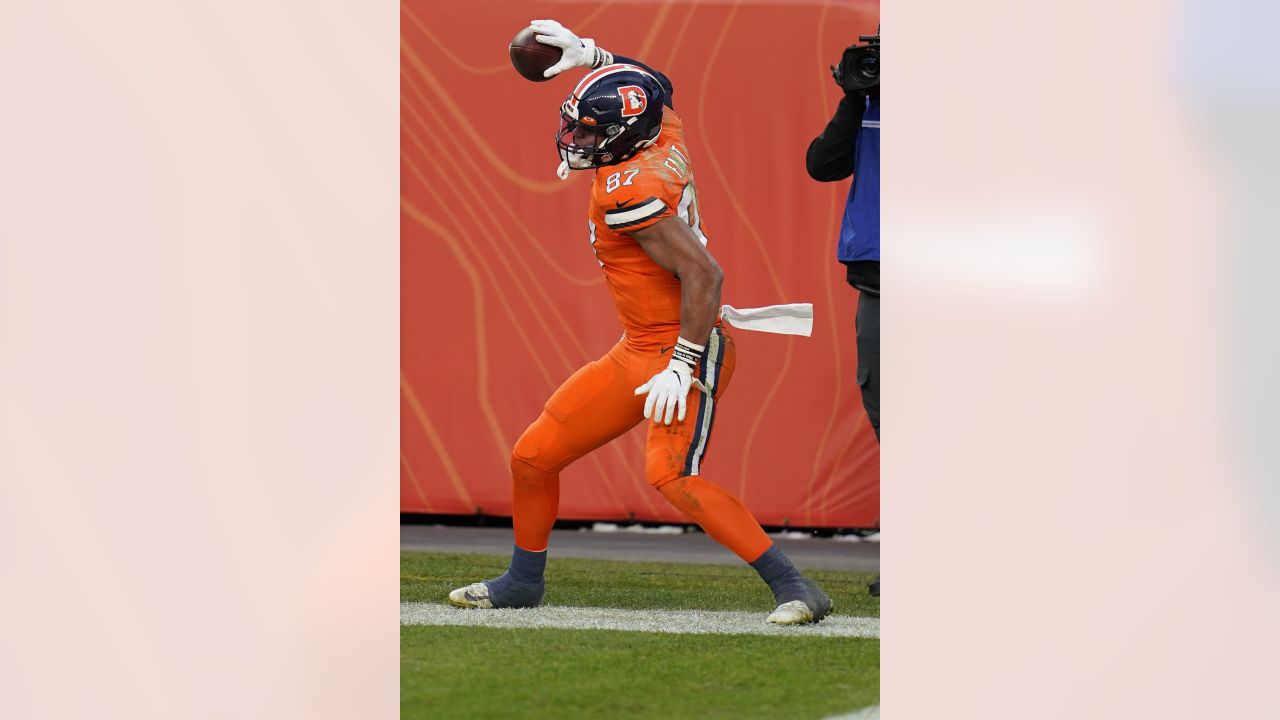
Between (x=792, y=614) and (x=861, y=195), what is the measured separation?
141 cm

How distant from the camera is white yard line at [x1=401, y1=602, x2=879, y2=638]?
3451 mm

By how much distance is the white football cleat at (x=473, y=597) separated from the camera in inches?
148

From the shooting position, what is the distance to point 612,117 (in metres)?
3.50

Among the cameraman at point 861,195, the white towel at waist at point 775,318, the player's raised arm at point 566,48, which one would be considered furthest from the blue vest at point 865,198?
the player's raised arm at point 566,48

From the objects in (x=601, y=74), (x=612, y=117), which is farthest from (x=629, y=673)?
(x=601, y=74)

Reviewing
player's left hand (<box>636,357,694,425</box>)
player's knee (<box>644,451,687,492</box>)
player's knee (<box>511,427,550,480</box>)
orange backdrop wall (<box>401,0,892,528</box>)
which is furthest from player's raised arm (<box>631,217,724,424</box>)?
orange backdrop wall (<box>401,0,892,528</box>)

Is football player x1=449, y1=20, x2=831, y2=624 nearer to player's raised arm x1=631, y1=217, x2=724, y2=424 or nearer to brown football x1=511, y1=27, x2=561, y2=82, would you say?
player's raised arm x1=631, y1=217, x2=724, y2=424

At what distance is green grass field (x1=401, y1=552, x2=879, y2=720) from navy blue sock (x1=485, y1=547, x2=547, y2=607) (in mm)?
117
